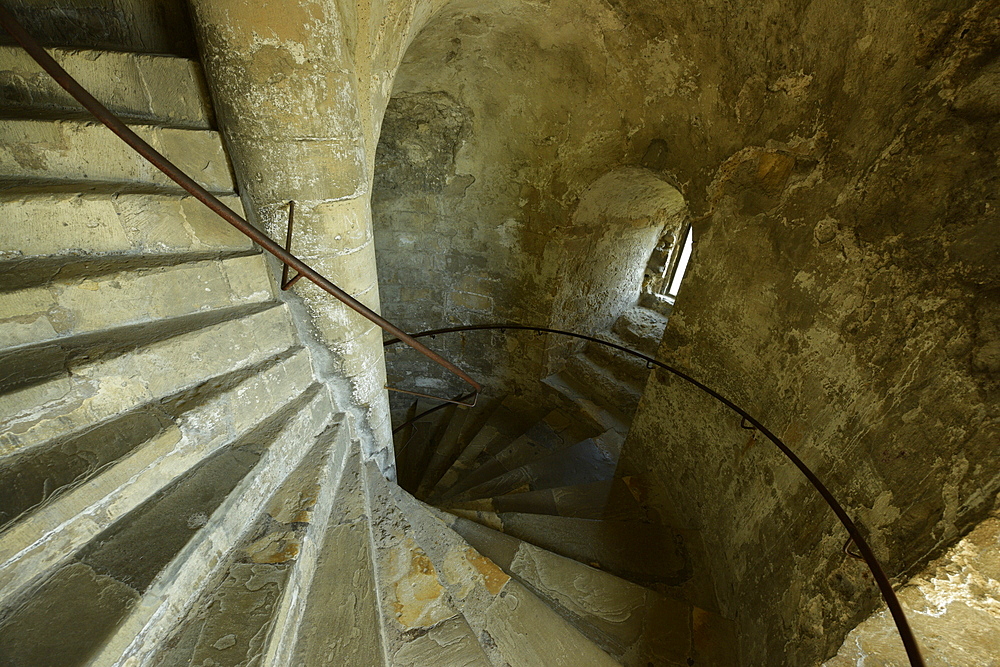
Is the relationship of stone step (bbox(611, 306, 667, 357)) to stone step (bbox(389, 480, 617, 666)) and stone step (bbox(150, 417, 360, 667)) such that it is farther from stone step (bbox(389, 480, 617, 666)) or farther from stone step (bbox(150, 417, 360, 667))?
stone step (bbox(150, 417, 360, 667))

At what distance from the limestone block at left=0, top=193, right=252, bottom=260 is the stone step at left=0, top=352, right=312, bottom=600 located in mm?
670

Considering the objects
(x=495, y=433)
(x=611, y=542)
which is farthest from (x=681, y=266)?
(x=611, y=542)

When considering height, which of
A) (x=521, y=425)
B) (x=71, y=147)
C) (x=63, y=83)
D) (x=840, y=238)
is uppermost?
(x=63, y=83)

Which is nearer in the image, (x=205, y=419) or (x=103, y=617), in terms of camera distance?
(x=103, y=617)

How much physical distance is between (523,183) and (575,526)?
9.23 feet

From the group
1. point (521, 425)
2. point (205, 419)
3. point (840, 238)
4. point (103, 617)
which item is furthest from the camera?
point (521, 425)

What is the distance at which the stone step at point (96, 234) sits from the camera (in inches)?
56.6

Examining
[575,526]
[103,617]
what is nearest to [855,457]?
[575,526]

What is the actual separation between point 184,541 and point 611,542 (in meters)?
2.41

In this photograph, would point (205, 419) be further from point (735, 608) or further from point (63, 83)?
point (735, 608)

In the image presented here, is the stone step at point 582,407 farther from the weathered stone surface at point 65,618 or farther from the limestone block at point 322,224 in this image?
the weathered stone surface at point 65,618

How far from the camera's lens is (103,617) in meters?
1.10

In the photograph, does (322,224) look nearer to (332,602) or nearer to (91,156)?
(91,156)

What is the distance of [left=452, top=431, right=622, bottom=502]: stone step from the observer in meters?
3.68
